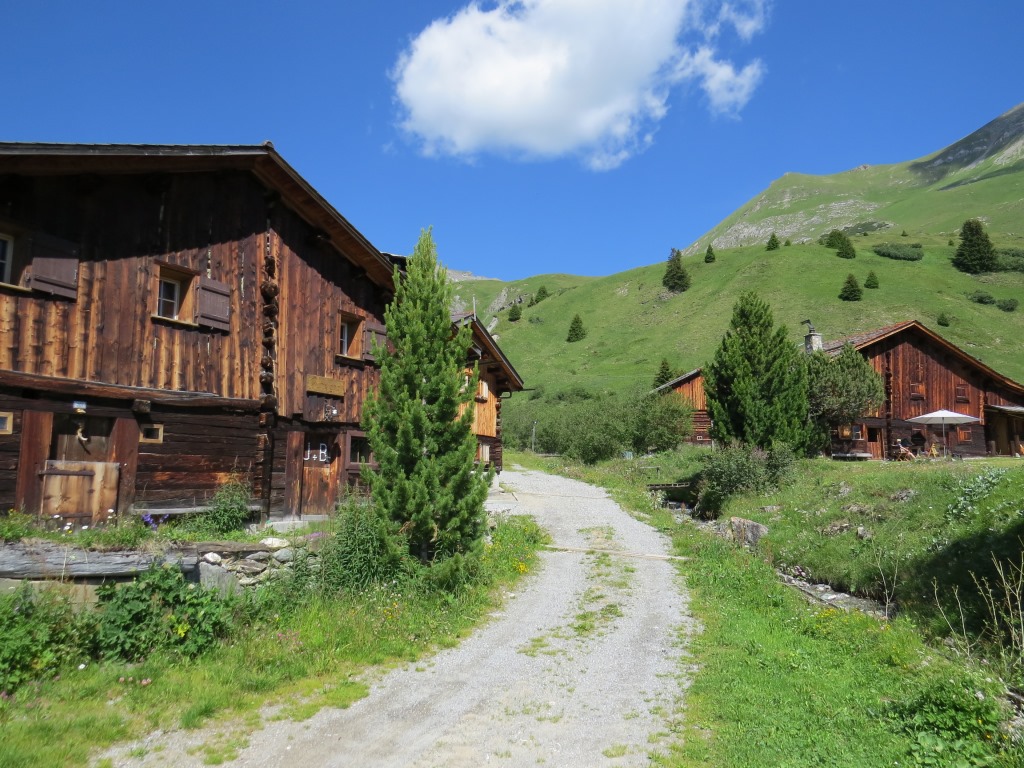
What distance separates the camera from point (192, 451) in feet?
41.8

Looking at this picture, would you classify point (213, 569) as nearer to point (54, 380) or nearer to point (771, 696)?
point (54, 380)

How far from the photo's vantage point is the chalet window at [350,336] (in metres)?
16.9

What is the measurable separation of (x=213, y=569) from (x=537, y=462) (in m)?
41.3

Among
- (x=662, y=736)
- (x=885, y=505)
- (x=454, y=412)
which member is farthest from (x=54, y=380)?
(x=885, y=505)

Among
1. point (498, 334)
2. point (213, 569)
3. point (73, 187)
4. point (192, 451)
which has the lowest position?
point (213, 569)

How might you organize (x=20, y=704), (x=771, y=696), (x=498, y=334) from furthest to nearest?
1. (x=498, y=334)
2. (x=771, y=696)
3. (x=20, y=704)

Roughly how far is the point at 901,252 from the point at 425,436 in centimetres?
10153

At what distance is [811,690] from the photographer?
8312mm

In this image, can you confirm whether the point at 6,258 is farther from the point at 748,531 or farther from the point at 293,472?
the point at 748,531

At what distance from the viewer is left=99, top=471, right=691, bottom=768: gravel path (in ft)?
21.3

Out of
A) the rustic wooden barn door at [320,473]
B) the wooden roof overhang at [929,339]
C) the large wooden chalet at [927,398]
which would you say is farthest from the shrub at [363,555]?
the wooden roof overhang at [929,339]

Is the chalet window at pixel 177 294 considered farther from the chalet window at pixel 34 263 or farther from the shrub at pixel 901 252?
the shrub at pixel 901 252

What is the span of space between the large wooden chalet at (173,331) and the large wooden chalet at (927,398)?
32.6m

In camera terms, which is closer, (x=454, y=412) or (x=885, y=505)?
(x=454, y=412)
